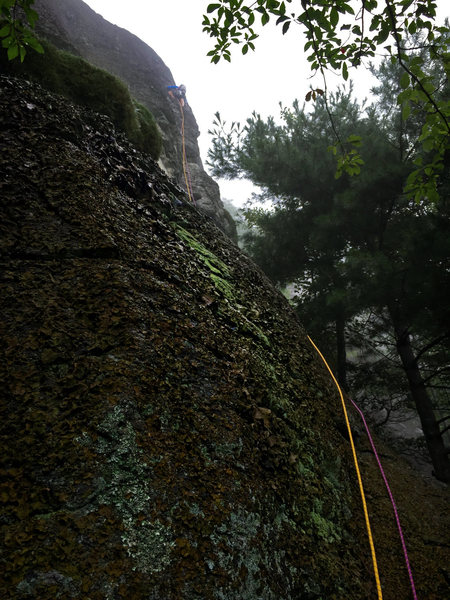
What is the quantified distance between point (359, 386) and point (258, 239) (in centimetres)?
447

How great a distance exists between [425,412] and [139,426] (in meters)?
5.72

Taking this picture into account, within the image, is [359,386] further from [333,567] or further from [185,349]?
[185,349]

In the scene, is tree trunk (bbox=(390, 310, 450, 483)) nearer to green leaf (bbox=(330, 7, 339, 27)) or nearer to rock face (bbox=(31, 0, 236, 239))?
green leaf (bbox=(330, 7, 339, 27))

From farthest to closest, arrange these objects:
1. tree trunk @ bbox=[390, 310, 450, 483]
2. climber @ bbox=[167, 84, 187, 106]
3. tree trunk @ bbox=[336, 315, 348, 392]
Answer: climber @ bbox=[167, 84, 187, 106], tree trunk @ bbox=[336, 315, 348, 392], tree trunk @ bbox=[390, 310, 450, 483]

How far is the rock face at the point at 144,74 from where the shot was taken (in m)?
11.6

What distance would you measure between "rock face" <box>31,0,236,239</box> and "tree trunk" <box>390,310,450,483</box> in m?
7.29

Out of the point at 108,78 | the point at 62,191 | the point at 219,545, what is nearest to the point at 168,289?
the point at 62,191

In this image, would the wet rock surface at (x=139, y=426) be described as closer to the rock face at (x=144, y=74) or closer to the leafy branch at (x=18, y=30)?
the leafy branch at (x=18, y=30)

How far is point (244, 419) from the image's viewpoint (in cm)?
185

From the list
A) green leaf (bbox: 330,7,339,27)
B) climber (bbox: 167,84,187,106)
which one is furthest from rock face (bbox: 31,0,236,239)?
green leaf (bbox: 330,7,339,27)

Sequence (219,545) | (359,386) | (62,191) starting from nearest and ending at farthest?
(219,545)
(62,191)
(359,386)

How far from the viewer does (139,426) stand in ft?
4.60

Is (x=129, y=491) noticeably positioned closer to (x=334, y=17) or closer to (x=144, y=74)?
(x=334, y=17)

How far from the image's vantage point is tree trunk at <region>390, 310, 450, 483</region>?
4.91 m
